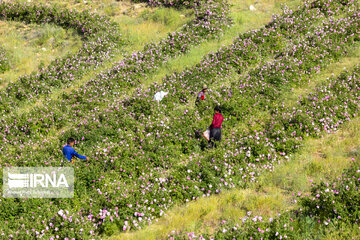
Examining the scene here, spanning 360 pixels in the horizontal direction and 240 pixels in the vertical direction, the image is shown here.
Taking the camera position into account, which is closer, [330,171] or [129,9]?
[330,171]

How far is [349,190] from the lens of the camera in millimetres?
6020

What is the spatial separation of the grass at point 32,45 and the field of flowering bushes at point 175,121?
109 inches

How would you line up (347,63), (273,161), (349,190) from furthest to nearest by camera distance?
(347,63) → (273,161) → (349,190)

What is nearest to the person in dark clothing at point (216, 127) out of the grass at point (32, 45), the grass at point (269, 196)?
the grass at point (269, 196)

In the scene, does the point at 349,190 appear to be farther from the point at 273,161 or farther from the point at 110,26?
the point at 110,26

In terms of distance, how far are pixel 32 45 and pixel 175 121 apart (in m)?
14.8

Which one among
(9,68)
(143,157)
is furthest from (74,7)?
(143,157)

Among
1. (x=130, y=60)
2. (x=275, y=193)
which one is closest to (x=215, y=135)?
(x=275, y=193)

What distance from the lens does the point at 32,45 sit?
20.5m

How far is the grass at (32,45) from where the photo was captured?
17.9 m

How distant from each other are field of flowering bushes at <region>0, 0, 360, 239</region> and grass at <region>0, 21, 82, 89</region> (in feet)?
9.09

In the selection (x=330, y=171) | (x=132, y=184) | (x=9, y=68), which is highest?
(x=330, y=171)

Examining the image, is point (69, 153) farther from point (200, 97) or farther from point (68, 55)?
point (68, 55)

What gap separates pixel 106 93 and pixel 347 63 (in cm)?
1078
